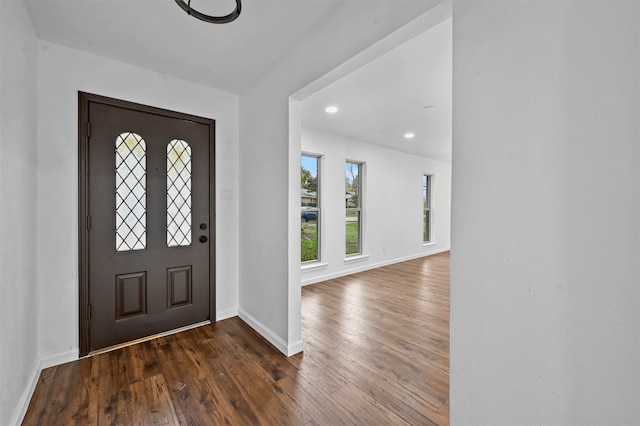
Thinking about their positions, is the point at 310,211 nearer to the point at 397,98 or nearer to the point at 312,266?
the point at 312,266

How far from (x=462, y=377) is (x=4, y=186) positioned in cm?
238

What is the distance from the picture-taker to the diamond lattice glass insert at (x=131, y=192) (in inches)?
95.3

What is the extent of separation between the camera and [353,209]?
532 centimetres

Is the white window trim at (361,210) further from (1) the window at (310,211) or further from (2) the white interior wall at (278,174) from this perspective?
(2) the white interior wall at (278,174)

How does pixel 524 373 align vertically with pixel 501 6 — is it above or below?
below

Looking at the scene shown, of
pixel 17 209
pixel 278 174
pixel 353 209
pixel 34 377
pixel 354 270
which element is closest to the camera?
pixel 17 209

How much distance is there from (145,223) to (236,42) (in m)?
1.76

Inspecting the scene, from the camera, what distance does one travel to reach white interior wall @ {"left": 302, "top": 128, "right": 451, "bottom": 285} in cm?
468

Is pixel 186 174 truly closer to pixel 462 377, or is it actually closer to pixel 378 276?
pixel 462 377

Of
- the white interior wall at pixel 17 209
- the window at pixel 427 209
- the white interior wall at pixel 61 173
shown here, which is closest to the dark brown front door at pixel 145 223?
the white interior wall at pixel 61 173

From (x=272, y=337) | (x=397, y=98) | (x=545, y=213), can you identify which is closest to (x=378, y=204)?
(x=397, y=98)

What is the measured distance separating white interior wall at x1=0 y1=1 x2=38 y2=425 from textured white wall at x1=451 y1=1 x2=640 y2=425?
7.24ft

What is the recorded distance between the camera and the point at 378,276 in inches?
195

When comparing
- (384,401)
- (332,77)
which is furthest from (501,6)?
(384,401)
